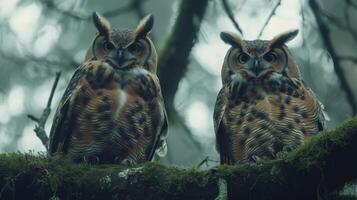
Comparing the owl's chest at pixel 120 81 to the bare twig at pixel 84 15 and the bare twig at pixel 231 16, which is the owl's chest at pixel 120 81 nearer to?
the bare twig at pixel 84 15

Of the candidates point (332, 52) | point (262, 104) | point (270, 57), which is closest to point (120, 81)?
point (262, 104)

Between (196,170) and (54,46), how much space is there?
6.88 feet

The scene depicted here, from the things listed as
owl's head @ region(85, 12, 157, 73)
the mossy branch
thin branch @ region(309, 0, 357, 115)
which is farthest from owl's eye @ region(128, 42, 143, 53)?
the mossy branch

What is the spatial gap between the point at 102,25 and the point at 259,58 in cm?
101

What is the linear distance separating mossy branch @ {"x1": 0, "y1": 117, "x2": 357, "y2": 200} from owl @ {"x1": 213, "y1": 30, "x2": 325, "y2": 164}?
38.5 inches

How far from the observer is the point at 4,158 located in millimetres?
3359

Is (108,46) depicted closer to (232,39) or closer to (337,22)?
(232,39)

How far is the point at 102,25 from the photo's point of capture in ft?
15.1

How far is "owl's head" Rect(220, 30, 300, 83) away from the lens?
463 centimetres

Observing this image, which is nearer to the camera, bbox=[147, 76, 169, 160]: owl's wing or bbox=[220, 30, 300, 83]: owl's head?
bbox=[147, 76, 169, 160]: owl's wing

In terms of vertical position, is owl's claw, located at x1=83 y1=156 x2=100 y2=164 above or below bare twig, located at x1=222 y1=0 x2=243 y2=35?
below

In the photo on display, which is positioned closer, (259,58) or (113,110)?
(113,110)

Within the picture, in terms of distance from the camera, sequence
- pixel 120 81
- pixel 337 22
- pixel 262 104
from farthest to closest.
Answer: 1. pixel 120 81
2. pixel 262 104
3. pixel 337 22

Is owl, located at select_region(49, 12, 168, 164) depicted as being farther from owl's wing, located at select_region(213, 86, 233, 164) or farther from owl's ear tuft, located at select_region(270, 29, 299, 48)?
owl's ear tuft, located at select_region(270, 29, 299, 48)
